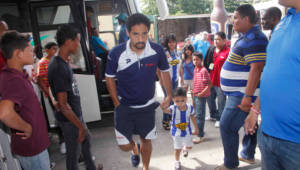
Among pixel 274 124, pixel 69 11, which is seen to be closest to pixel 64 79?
pixel 274 124

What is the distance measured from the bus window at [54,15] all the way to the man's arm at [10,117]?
10.0 ft

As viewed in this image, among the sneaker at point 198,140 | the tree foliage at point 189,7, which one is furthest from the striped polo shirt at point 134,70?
the tree foliage at point 189,7

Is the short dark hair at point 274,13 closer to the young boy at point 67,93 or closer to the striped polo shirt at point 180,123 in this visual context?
the striped polo shirt at point 180,123

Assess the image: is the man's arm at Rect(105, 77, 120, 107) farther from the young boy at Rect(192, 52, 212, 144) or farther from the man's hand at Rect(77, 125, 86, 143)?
the young boy at Rect(192, 52, 212, 144)

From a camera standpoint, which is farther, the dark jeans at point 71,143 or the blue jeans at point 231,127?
the blue jeans at point 231,127

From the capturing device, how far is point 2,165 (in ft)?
6.32

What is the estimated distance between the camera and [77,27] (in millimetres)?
A: 4242

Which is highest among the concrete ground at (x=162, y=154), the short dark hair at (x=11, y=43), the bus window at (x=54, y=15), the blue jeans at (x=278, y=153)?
the bus window at (x=54, y=15)

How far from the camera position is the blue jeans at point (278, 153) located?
1.26 metres

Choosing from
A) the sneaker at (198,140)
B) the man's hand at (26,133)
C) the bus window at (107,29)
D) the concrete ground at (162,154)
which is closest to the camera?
the man's hand at (26,133)

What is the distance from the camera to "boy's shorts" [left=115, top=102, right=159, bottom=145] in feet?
8.61

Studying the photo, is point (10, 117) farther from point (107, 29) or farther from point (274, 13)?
point (107, 29)

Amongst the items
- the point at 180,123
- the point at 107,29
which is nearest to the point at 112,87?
the point at 180,123

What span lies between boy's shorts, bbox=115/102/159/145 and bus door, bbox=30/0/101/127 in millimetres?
1792
